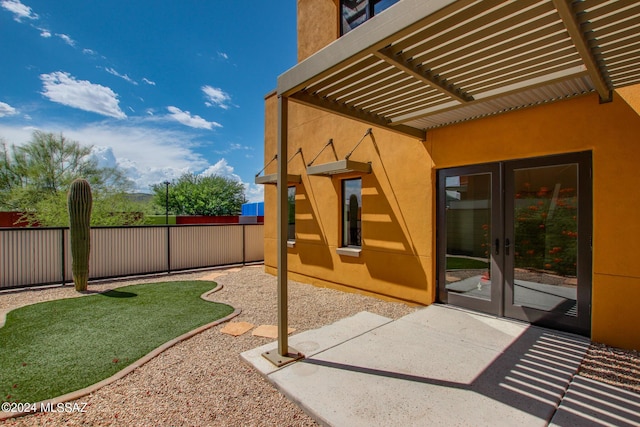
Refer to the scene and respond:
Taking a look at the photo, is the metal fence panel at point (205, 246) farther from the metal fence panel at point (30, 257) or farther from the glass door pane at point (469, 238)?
the glass door pane at point (469, 238)

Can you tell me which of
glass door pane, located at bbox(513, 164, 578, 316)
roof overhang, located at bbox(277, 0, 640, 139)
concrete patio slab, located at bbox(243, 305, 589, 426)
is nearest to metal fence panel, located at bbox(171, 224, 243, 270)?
concrete patio slab, located at bbox(243, 305, 589, 426)

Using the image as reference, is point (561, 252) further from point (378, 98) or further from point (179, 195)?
point (179, 195)

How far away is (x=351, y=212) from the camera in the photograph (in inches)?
271

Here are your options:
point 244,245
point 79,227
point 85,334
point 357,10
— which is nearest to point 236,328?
point 85,334

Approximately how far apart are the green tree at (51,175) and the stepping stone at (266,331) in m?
16.6

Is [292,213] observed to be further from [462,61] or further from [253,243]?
[462,61]

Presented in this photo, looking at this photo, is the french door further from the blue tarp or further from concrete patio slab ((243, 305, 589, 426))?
the blue tarp

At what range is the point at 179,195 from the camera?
41625mm

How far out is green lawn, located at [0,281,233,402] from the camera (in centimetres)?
307

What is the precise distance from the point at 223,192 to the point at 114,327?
133 feet

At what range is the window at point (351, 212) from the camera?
671 centimetres

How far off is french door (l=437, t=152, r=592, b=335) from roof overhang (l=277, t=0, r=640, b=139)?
103 centimetres

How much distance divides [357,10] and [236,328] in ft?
23.6

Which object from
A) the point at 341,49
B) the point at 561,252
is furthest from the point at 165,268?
the point at 561,252
